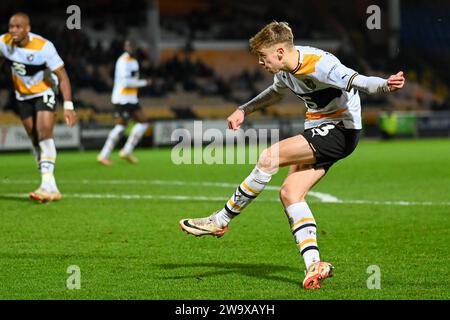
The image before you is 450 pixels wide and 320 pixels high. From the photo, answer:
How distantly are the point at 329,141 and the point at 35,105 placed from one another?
21.0 feet

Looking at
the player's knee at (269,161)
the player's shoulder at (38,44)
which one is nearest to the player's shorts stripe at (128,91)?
the player's shoulder at (38,44)

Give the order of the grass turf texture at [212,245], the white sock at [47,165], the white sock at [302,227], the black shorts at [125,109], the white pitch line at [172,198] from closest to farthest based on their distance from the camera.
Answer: the grass turf texture at [212,245], the white sock at [302,227], the white pitch line at [172,198], the white sock at [47,165], the black shorts at [125,109]

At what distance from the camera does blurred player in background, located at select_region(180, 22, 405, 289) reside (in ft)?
21.6

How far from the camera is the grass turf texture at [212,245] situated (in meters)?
6.53

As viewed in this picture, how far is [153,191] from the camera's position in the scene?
13.7 m

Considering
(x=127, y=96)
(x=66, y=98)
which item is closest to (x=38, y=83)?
(x=66, y=98)

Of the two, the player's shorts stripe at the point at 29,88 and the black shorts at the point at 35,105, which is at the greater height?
the player's shorts stripe at the point at 29,88

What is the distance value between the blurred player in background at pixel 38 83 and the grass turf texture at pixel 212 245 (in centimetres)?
54

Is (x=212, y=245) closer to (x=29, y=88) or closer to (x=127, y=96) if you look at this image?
(x=29, y=88)

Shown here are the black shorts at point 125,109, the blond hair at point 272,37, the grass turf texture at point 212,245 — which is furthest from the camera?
the black shorts at point 125,109

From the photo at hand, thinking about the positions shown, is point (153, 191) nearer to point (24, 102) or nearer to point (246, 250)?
point (24, 102)

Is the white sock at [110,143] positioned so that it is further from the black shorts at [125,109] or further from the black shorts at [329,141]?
the black shorts at [329,141]

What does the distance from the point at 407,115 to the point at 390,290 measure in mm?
25008
